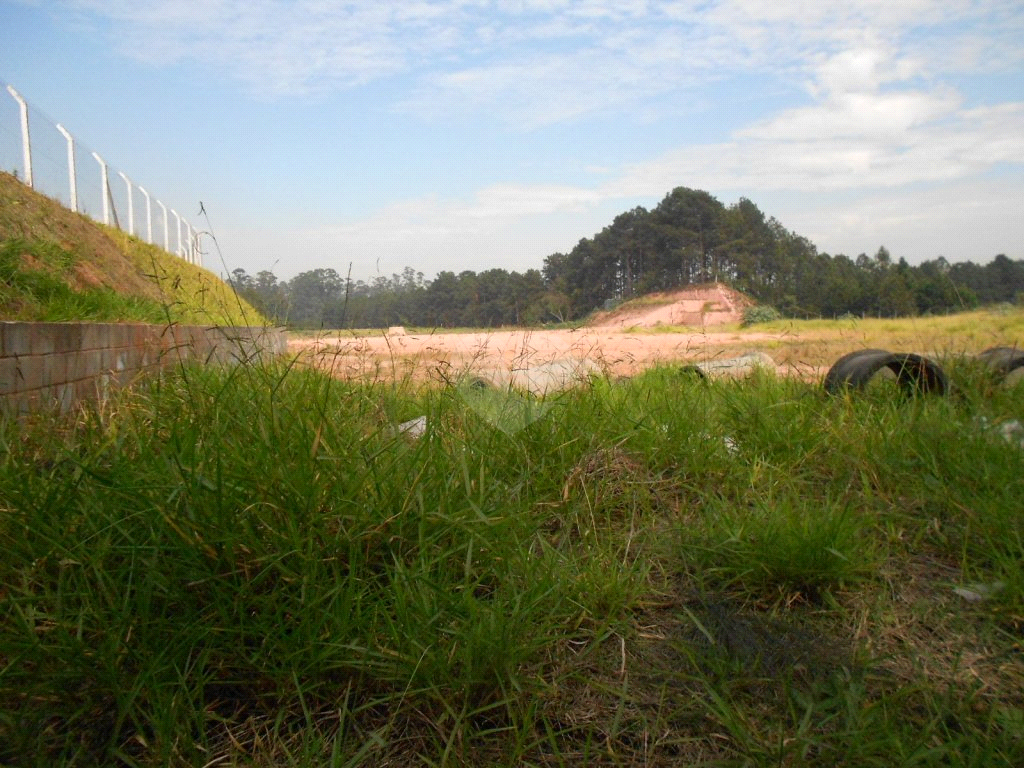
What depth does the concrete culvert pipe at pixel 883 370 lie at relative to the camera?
12.3ft

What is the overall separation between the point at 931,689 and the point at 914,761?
0.98ft

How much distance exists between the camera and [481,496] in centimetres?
196

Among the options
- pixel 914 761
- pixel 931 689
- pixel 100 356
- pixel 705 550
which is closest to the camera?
pixel 914 761

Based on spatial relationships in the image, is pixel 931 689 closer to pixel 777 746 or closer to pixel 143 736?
pixel 777 746

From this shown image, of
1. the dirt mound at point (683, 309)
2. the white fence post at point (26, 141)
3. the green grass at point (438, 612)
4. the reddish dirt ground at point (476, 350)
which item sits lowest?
the green grass at point (438, 612)

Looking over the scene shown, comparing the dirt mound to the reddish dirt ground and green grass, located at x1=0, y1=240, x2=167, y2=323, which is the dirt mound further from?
green grass, located at x1=0, y1=240, x2=167, y2=323

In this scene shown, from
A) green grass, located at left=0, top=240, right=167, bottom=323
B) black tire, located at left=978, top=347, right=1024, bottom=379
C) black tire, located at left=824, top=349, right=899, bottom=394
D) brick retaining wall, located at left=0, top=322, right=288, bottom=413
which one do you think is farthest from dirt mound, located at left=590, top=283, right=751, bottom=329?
green grass, located at left=0, top=240, right=167, bottom=323

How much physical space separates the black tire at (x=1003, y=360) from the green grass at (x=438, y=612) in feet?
5.74

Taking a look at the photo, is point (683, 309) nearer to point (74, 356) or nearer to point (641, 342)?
point (641, 342)

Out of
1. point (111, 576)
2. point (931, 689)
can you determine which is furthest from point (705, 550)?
point (111, 576)

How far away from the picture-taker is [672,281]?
253 inches

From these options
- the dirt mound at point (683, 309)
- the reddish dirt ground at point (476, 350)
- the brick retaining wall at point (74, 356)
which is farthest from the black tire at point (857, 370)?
the brick retaining wall at point (74, 356)

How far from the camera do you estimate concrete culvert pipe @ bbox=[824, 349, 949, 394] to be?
3.75 m

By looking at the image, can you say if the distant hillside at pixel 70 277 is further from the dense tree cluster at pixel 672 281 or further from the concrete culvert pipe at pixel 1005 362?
the concrete culvert pipe at pixel 1005 362
